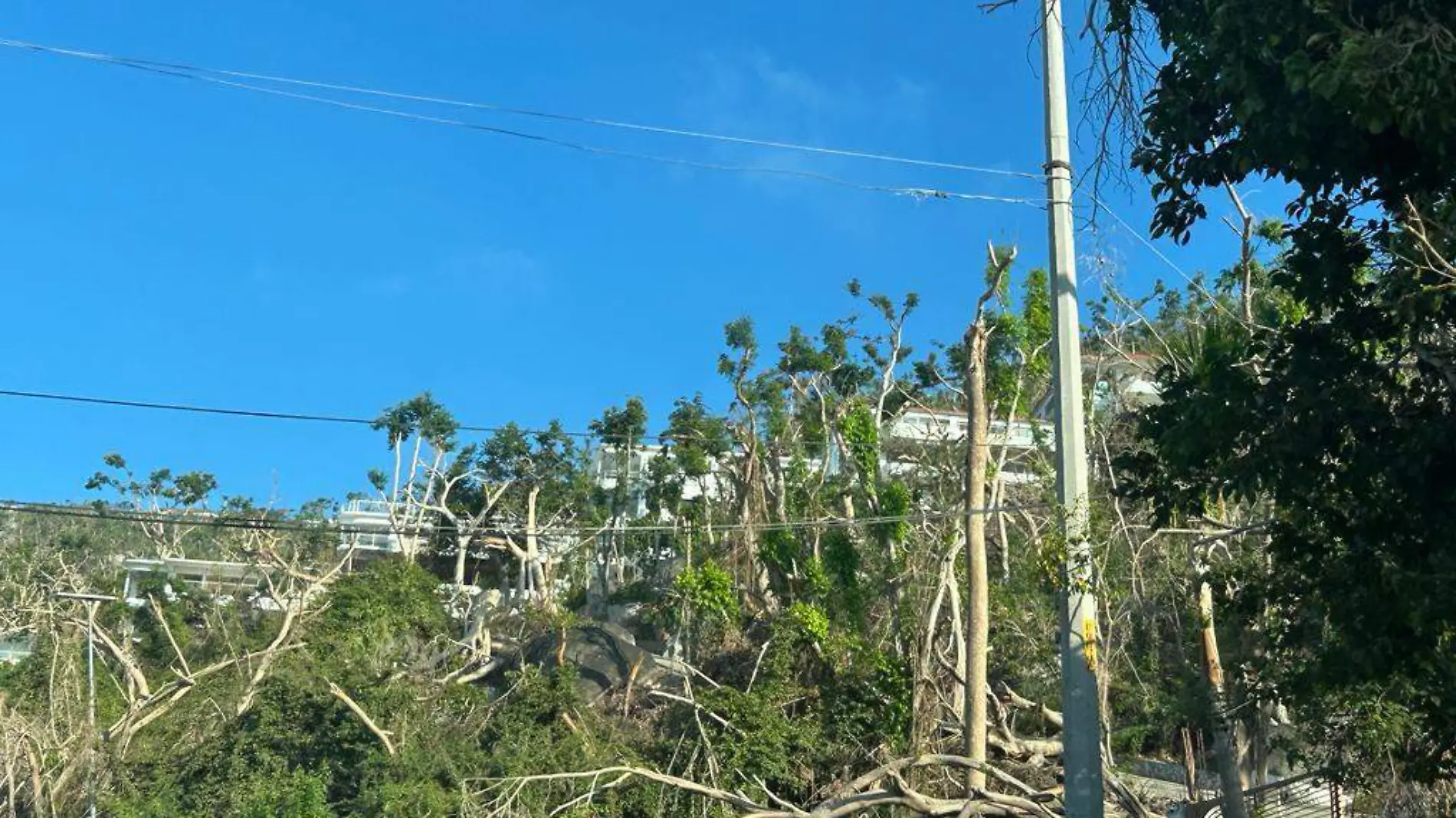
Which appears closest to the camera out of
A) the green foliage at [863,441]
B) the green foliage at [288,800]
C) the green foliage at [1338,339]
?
the green foliage at [1338,339]

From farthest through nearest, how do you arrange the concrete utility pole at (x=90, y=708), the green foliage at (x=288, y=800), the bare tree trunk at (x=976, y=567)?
the concrete utility pole at (x=90, y=708) < the green foliage at (x=288, y=800) < the bare tree trunk at (x=976, y=567)

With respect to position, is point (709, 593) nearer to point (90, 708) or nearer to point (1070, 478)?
point (90, 708)

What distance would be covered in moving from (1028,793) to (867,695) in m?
5.79

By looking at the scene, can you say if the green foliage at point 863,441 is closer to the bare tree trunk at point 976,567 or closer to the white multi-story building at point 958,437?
the white multi-story building at point 958,437

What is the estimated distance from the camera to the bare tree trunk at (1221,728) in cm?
1498

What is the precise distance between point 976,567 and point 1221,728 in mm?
4229

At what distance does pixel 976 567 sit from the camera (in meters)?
17.2

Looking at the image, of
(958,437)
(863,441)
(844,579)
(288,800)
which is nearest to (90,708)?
(288,800)

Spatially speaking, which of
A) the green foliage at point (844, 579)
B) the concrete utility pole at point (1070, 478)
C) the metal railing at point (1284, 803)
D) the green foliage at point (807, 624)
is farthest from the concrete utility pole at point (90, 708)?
the concrete utility pole at point (1070, 478)

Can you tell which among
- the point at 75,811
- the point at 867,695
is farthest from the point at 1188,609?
the point at 75,811

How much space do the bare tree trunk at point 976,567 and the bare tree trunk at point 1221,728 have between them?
2770 millimetres

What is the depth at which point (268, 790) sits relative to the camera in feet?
68.2

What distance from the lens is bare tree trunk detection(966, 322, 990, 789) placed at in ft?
54.0

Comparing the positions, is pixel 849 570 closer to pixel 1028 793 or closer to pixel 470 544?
pixel 1028 793
